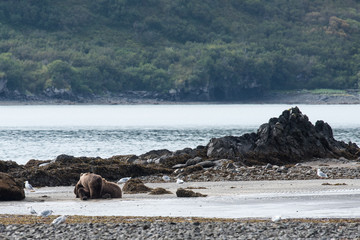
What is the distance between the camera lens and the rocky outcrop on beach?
24844 mm

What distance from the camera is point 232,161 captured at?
27797 millimetres

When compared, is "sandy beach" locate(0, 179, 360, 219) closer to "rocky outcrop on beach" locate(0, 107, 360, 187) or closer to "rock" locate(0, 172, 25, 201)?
"rock" locate(0, 172, 25, 201)

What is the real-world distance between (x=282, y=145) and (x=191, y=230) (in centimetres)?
1808

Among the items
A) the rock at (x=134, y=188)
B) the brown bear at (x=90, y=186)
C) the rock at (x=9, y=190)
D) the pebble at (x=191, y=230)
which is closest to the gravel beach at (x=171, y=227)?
the pebble at (x=191, y=230)

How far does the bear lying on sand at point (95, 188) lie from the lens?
19047mm

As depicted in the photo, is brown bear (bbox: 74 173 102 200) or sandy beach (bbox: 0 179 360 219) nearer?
sandy beach (bbox: 0 179 360 219)

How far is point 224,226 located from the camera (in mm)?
13930

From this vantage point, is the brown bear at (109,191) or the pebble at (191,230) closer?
the pebble at (191,230)

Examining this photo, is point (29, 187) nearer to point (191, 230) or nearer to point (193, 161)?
point (193, 161)

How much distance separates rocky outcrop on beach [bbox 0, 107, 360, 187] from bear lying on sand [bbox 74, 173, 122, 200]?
4689 millimetres

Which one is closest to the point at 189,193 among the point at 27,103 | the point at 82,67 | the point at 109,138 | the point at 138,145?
the point at 138,145

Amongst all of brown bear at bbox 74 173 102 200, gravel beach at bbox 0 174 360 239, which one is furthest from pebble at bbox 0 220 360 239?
brown bear at bbox 74 173 102 200

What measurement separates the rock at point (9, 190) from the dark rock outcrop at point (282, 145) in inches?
470

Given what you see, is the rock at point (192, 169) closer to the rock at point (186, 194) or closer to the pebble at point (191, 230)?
the rock at point (186, 194)
